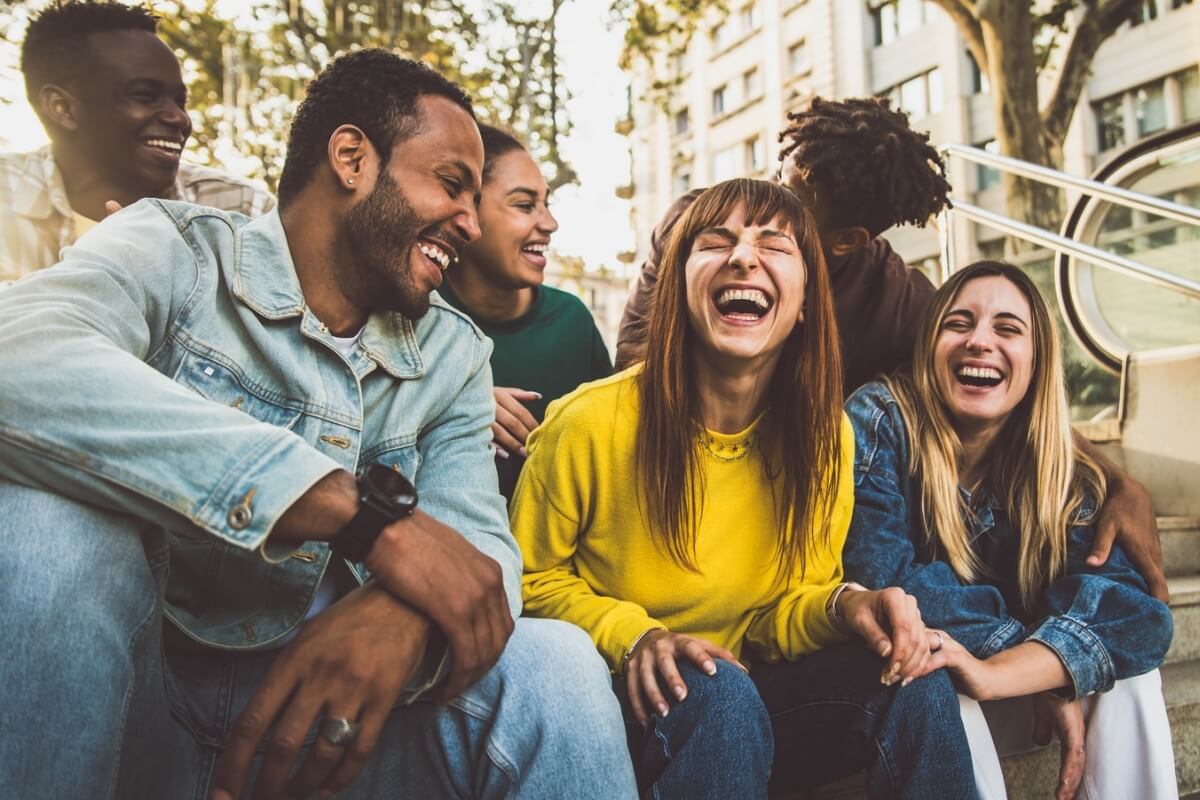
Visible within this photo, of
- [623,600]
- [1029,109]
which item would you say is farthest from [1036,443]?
[1029,109]

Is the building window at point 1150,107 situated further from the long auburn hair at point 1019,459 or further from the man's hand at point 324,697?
the man's hand at point 324,697

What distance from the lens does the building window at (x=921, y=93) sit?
23.0 metres

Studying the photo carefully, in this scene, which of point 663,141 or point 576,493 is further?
point 663,141

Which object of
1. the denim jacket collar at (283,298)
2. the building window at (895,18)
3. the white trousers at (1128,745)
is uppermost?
the building window at (895,18)

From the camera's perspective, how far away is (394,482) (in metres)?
1.45

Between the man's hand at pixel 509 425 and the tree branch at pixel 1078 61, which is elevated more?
the tree branch at pixel 1078 61

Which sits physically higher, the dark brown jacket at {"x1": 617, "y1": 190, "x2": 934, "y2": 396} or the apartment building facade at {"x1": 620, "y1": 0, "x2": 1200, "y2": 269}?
the apartment building facade at {"x1": 620, "y1": 0, "x2": 1200, "y2": 269}

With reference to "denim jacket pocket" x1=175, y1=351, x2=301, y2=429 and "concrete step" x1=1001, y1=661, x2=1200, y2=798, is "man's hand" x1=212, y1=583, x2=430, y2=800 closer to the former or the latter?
"denim jacket pocket" x1=175, y1=351, x2=301, y2=429

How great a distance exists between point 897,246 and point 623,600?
19.9 meters

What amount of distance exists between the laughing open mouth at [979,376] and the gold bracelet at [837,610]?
89 centimetres

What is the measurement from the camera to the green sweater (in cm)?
308

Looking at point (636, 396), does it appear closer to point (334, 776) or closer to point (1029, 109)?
point (334, 776)

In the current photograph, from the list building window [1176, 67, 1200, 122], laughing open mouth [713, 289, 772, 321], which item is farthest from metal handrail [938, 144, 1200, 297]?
building window [1176, 67, 1200, 122]

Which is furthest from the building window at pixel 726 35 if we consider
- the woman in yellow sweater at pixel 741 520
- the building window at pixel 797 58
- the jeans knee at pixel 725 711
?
the jeans knee at pixel 725 711
